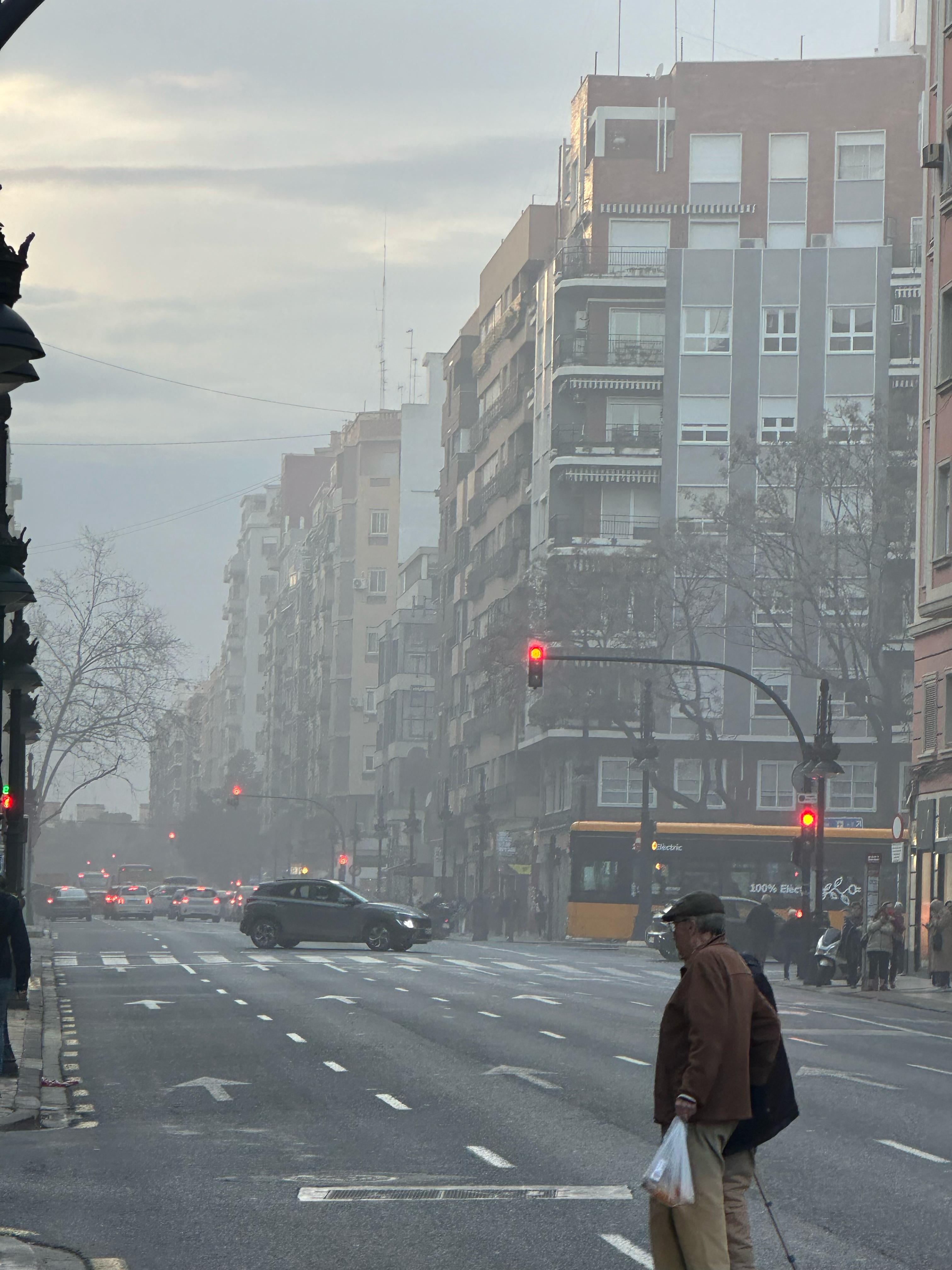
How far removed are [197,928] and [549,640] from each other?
16418mm

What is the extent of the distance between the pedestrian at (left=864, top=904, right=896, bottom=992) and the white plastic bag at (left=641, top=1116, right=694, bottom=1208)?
1160 inches

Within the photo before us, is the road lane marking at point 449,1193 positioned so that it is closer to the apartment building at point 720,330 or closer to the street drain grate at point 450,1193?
the street drain grate at point 450,1193

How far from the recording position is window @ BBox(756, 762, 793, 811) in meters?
76.9

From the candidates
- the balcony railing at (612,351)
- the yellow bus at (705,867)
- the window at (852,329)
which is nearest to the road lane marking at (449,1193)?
the yellow bus at (705,867)

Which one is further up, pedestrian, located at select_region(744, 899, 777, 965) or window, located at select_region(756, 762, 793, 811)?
window, located at select_region(756, 762, 793, 811)

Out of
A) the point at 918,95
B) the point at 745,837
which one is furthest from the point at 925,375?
the point at 918,95

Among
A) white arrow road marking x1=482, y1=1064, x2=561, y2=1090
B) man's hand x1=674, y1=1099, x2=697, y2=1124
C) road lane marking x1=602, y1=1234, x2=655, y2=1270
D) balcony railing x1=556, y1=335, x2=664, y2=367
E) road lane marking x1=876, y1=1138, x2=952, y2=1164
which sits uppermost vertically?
balcony railing x1=556, y1=335, x2=664, y2=367

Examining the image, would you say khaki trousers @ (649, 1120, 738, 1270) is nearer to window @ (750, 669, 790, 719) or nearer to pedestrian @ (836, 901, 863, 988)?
pedestrian @ (836, 901, 863, 988)

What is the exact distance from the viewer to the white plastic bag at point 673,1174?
297 inches

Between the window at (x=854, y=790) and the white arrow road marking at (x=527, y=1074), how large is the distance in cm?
5868

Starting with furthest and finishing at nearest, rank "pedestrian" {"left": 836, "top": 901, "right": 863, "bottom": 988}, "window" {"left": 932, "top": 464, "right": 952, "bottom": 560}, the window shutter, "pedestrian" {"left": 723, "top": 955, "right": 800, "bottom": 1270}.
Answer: the window shutter < "window" {"left": 932, "top": 464, "right": 952, "bottom": 560} < "pedestrian" {"left": 836, "top": 901, "right": 863, "bottom": 988} < "pedestrian" {"left": 723, "top": 955, "right": 800, "bottom": 1270}

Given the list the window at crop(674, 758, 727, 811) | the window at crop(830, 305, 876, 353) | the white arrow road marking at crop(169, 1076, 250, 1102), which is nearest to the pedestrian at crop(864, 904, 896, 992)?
the white arrow road marking at crop(169, 1076, 250, 1102)

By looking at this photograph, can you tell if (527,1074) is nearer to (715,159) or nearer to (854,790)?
(854,790)

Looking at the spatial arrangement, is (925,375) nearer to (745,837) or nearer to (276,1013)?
(745,837)
